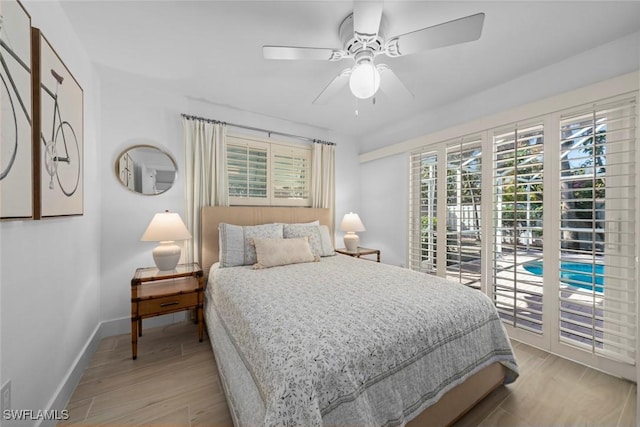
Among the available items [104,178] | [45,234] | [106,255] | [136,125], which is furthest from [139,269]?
[136,125]

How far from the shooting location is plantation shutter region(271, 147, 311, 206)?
3496 millimetres

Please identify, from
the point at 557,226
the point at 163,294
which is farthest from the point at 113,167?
the point at 557,226

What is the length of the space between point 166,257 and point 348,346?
2.08 m

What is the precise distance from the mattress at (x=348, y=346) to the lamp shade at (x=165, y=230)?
0.84 metres

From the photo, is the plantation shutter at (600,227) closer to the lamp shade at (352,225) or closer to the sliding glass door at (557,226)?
the sliding glass door at (557,226)

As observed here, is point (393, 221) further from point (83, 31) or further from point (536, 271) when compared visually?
point (83, 31)

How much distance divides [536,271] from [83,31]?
13.9ft

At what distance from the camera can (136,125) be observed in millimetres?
2592

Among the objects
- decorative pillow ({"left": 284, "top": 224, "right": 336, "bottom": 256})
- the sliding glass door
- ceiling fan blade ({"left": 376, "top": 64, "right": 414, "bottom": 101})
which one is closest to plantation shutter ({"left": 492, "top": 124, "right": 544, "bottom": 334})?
the sliding glass door

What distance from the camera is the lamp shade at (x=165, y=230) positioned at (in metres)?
2.29

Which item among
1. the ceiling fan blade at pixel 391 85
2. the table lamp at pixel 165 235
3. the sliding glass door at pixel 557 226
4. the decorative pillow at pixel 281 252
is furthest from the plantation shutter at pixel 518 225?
the table lamp at pixel 165 235

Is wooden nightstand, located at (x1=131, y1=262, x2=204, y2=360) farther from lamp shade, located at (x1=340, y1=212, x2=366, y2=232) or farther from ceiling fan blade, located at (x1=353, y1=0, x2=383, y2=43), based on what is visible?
ceiling fan blade, located at (x1=353, y1=0, x2=383, y2=43)

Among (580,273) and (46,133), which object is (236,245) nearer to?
(46,133)

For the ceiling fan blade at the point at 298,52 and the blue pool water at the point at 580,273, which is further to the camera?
the blue pool water at the point at 580,273
